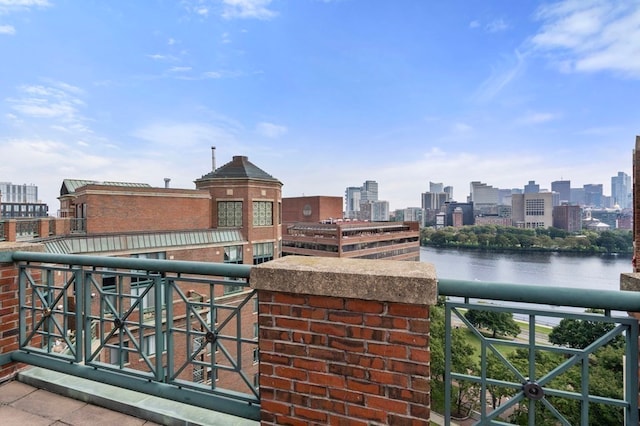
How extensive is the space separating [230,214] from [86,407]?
2230cm

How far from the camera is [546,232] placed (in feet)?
404

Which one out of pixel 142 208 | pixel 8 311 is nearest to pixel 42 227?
pixel 142 208

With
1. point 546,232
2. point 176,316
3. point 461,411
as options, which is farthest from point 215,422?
point 546,232

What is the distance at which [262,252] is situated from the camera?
2494cm

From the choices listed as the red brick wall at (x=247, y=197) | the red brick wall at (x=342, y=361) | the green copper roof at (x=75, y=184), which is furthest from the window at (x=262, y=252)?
the red brick wall at (x=342, y=361)

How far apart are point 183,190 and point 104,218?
5038 millimetres

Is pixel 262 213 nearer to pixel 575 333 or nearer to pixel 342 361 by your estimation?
pixel 575 333

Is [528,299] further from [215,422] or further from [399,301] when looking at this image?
[215,422]

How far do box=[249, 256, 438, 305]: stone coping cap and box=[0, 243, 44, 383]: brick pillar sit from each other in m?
2.57

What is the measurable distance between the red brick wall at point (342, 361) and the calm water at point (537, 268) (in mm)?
52791

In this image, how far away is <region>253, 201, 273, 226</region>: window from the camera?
24562mm

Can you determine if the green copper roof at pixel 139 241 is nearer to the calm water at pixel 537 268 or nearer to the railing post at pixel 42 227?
the railing post at pixel 42 227

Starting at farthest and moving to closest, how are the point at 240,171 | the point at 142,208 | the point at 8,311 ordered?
the point at 240,171
the point at 142,208
the point at 8,311

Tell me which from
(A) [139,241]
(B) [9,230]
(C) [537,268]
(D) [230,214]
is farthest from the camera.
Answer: (C) [537,268]
